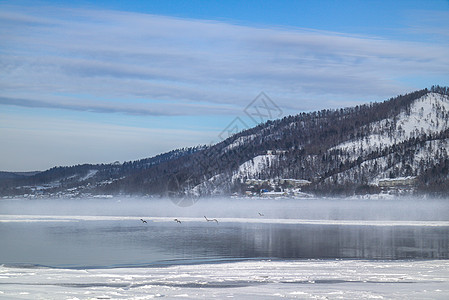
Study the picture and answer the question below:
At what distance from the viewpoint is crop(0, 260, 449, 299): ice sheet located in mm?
20750

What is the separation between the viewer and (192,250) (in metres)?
35.6

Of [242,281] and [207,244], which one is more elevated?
[207,244]

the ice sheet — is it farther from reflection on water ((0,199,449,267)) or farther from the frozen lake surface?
reflection on water ((0,199,449,267))

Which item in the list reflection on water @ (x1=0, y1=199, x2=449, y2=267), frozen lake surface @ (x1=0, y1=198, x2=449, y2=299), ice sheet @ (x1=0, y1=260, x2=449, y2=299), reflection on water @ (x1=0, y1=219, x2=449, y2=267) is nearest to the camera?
ice sheet @ (x1=0, y1=260, x2=449, y2=299)

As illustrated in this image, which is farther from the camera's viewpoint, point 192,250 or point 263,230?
point 263,230

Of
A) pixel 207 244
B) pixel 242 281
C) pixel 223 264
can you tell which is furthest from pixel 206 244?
pixel 242 281

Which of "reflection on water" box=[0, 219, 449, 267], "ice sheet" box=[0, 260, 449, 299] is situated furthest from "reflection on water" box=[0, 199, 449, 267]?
"ice sheet" box=[0, 260, 449, 299]

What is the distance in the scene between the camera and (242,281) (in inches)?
934

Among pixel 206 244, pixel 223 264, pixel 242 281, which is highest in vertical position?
pixel 206 244

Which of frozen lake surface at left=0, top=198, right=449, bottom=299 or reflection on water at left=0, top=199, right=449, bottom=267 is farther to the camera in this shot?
reflection on water at left=0, top=199, right=449, bottom=267

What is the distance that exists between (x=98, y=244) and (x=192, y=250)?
739 centimetres

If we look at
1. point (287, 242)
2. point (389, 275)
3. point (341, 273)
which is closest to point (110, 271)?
point (341, 273)

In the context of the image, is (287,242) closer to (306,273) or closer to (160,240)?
(160,240)

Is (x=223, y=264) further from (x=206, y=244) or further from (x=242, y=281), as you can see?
(x=206, y=244)
